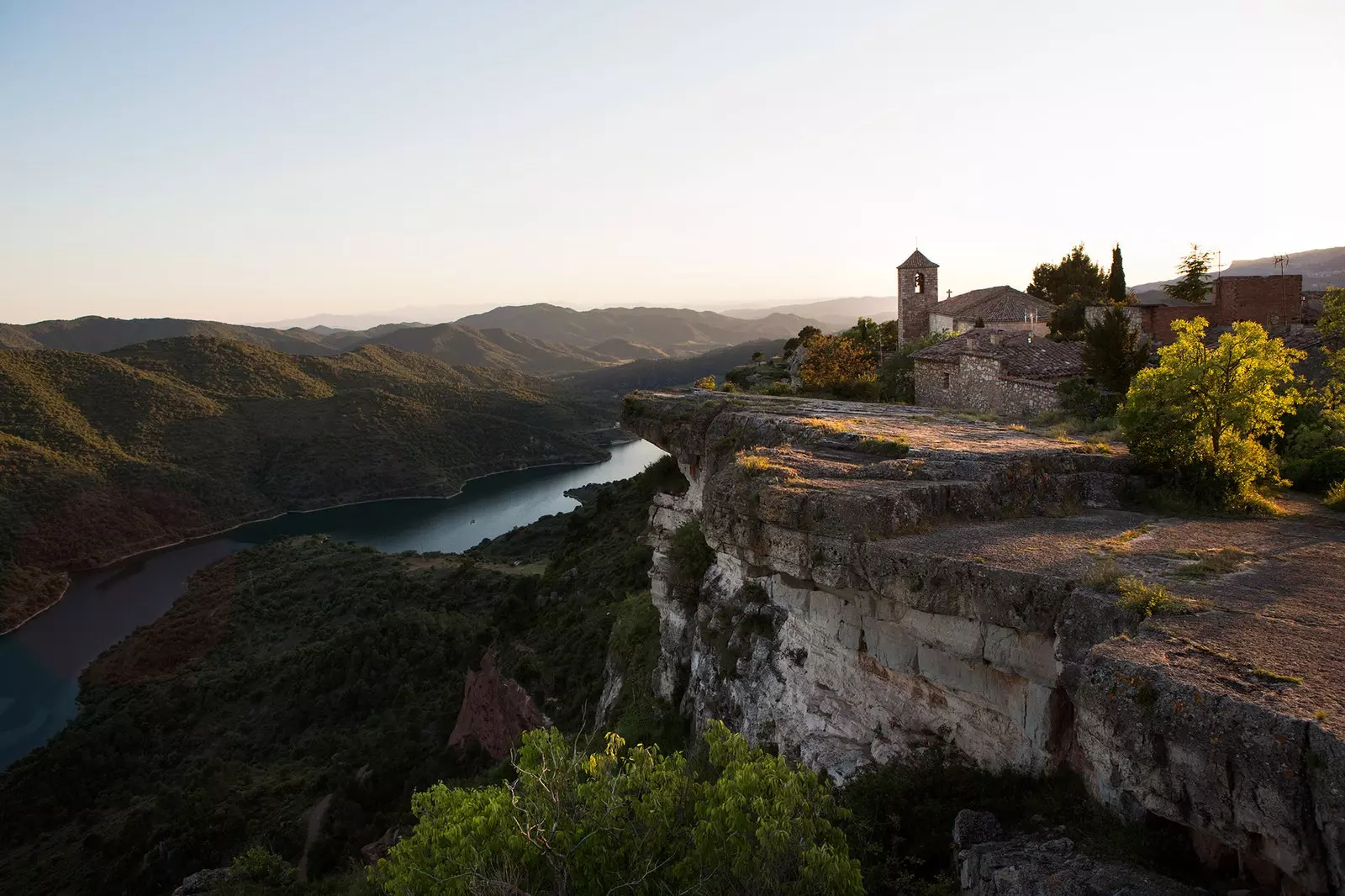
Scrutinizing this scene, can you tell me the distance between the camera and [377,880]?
7281 millimetres

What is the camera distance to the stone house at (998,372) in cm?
1886

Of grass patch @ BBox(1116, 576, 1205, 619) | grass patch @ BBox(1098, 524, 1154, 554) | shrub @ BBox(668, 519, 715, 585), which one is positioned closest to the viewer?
grass patch @ BBox(1116, 576, 1205, 619)

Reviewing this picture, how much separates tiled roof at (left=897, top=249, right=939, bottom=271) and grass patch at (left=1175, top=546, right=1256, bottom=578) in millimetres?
34497

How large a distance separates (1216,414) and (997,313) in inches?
993

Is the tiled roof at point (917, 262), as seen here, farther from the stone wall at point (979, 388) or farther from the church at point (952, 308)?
the stone wall at point (979, 388)

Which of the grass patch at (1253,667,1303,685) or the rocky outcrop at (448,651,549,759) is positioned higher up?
the grass patch at (1253,667,1303,685)

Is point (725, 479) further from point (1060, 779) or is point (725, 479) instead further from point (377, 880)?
point (377, 880)

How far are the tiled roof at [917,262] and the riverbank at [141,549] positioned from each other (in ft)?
189

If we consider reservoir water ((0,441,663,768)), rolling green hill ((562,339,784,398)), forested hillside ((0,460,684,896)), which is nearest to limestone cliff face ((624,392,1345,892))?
forested hillside ((0,460,684,896))

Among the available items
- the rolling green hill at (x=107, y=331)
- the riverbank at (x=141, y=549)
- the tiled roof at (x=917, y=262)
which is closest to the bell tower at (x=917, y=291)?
the tiled roof at (x=917, y=262)

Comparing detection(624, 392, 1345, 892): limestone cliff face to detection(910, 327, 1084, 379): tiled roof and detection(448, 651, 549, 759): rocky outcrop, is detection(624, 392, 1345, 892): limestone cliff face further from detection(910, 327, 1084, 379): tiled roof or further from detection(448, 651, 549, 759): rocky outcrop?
detection(448, 651, 549, 759): rocky outcrop

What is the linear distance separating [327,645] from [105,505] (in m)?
46.2

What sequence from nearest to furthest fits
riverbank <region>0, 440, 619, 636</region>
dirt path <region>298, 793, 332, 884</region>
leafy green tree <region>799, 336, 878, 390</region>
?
dirt path <region>298, 793, 332, 884</region> < leafy green tree <region>799, 336, 878, 390</region> < riverbank <region>0, 440, 619, 636</region>

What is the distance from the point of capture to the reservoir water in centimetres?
4231
